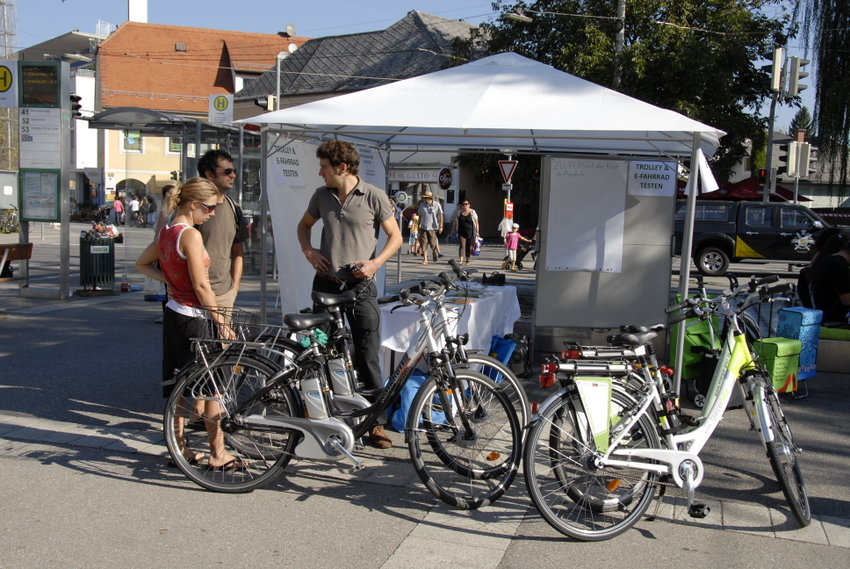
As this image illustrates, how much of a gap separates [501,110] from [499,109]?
0.02 m

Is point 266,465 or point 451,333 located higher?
point 451,333

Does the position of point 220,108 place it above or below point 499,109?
above

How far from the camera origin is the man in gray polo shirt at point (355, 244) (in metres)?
4.96

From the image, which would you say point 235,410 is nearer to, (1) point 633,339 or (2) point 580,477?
(2) point 580,477

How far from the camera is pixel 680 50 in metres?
23.7

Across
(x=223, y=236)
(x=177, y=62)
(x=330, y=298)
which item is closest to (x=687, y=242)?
(x=330, y=298)

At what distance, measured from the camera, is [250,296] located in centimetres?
1252

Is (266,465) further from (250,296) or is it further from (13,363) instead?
(250,296)

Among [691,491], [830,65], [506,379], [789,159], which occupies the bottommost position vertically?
[691,491]

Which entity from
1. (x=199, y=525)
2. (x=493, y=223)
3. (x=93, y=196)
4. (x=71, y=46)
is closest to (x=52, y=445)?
(x=199, y=525)

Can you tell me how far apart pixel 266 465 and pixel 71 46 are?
76627mm

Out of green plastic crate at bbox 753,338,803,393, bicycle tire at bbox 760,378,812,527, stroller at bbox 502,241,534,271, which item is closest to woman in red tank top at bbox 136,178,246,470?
bicycle tire at bbox 760,378,812,527

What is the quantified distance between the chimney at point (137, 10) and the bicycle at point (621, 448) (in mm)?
65832

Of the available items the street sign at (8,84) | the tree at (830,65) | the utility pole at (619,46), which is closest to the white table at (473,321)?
the street sign at (8,84)
